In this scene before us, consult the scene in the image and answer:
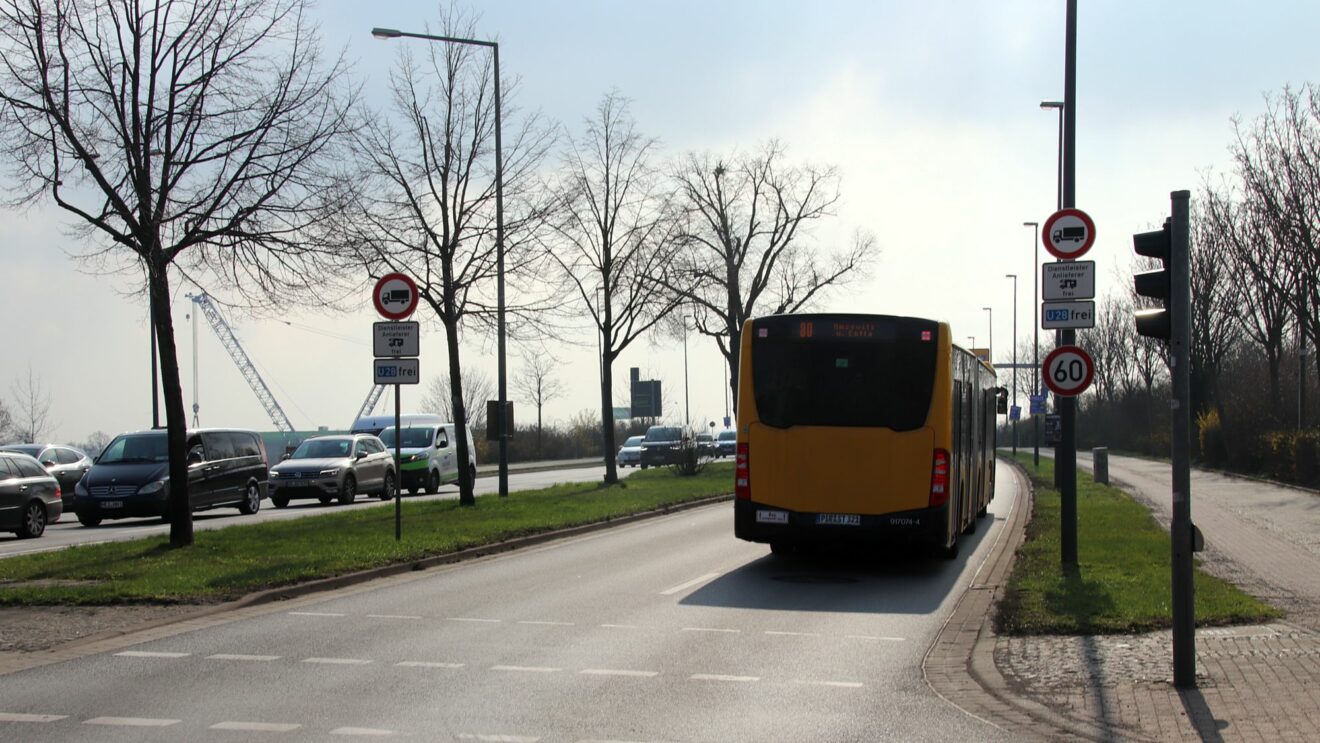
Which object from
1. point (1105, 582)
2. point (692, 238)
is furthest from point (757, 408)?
point (692, 238)

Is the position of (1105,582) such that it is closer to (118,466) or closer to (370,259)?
(370,259)

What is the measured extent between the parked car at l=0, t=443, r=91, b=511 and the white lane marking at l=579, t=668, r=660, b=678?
22848 mm

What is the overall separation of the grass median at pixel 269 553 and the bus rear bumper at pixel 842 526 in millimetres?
3933

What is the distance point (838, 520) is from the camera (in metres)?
15.1

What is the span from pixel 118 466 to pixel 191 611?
15.2 meters

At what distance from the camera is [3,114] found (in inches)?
615

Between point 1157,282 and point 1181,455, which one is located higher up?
point 1157,282

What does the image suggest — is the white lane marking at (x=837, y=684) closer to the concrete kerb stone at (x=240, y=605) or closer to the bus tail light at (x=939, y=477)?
the concrete kerb stone at (x=240, y=605)

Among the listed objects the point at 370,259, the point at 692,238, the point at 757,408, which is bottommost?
the point at 757,408

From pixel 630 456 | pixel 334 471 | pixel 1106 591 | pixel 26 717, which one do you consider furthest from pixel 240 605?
pixel 630 456

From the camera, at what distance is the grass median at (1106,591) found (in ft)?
34.7

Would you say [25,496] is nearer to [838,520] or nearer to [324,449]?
[324,449]

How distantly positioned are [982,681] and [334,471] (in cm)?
2527

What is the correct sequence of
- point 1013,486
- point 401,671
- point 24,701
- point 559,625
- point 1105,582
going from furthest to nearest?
point 1013,486, point 1105,582, point 559,625, point 401,671, point 24,701
